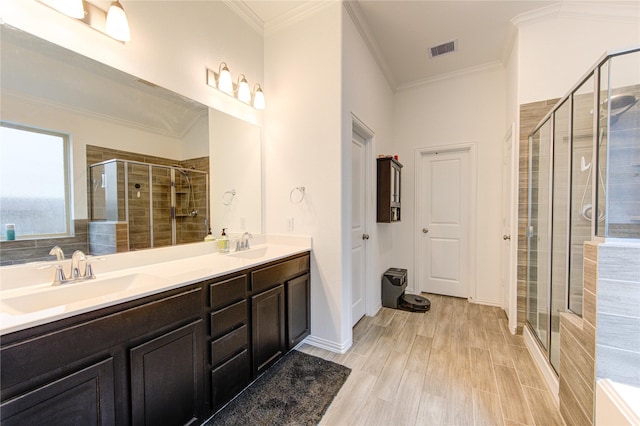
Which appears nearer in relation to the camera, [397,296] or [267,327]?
[267,327]

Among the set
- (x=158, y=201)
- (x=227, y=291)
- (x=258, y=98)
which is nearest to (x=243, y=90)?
(x=258, y=98)

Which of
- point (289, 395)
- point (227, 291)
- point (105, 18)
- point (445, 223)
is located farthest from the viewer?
point (445, 223)

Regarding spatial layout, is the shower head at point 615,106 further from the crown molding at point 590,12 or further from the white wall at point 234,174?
the white wall at point 234,174

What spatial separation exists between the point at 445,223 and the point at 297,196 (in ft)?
7.74

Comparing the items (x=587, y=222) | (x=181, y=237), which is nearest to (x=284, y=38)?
(x=181, y=237)

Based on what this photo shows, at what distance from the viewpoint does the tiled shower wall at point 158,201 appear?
61.9 inches

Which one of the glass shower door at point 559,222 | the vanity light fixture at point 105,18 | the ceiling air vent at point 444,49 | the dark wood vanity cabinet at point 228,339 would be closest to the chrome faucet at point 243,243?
the dark wood vanity cabinet at point 228,339

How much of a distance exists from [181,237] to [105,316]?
0.92m

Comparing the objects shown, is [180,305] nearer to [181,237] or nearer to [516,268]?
[181,237]

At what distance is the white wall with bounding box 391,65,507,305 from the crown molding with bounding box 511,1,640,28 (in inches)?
33.4

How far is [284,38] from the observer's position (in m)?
2.45

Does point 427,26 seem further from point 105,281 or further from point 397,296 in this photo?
point 105,281

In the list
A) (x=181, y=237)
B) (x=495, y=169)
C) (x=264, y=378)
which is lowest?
(x=264, y=378)

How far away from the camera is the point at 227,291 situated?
1.55 metres
